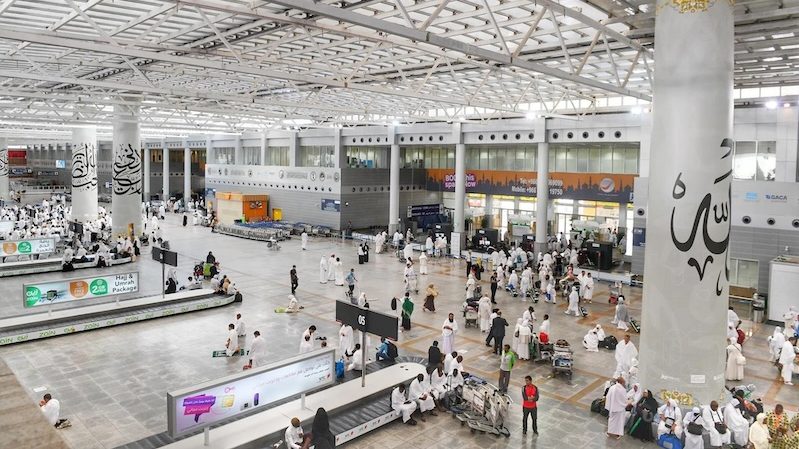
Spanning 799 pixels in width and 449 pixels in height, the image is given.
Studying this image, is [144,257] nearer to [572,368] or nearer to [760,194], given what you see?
[572,368]

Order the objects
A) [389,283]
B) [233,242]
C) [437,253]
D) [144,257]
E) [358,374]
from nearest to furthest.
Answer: [358,374] < [389,283] < [144,257] < [437,253] < [233,242]

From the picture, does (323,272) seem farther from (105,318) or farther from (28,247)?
(28,247)

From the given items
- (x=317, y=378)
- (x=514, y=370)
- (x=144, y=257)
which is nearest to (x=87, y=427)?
(x=317, y=378)

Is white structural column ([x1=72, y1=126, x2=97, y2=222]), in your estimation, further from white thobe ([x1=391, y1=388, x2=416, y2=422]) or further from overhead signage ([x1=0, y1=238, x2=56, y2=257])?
white thobe ([x1=391, y1=388, x2=416, y2=422])

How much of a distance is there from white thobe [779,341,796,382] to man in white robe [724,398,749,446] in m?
4.12

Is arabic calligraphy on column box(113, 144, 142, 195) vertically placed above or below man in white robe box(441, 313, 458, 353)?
above

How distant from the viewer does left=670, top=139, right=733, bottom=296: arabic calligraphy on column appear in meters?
11.0

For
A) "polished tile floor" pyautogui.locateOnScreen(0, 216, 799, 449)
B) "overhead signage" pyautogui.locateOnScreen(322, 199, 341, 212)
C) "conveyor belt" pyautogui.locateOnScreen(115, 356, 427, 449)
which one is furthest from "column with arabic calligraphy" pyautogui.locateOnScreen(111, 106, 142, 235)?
"conveyor belt" pyautogui.locateOnScreen(115, 356, 427, 449)

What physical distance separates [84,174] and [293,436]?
123 ft

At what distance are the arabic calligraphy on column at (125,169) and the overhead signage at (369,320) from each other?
25.8 m

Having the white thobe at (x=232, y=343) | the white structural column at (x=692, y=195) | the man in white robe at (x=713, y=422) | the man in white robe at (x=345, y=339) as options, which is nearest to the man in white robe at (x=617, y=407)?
the white structural column at (x=692, y=195)

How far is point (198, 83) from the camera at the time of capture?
26.5m

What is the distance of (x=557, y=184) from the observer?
3556 centimetres

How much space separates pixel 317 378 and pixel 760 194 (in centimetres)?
1941
